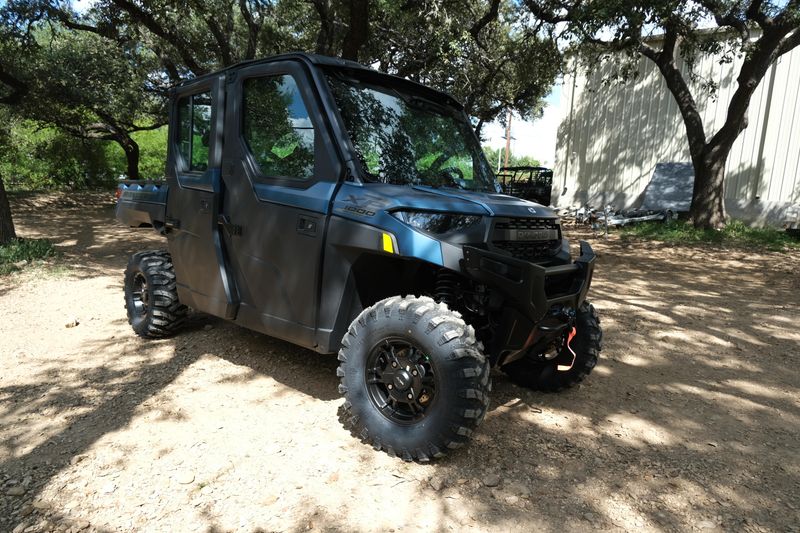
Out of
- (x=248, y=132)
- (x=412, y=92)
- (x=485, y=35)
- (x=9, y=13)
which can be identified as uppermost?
Answer: (x=485, y=35)

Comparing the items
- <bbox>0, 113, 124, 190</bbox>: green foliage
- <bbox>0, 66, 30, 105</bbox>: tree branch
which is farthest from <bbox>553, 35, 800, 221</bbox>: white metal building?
<bbox>0, 113, 124, 190</bbox>: green foliage

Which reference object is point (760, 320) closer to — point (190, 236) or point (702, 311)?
point (702, 311)

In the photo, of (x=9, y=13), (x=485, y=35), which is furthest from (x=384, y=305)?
(x=485, y=35)

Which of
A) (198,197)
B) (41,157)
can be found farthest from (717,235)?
(41,157)

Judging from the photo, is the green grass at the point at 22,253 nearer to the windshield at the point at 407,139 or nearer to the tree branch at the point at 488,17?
the windshield at the point at 407,139

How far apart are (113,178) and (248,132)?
916 inches

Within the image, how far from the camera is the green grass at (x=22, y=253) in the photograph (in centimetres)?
746

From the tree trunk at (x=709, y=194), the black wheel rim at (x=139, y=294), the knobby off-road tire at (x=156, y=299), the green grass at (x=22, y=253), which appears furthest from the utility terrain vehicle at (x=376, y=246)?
the tree trunk at (x=709, y=194)

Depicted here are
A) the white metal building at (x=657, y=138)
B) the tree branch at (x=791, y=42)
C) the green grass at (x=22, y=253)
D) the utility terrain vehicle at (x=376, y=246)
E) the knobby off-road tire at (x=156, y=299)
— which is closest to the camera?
the utility terrain vehicle at (x=376, y=246)

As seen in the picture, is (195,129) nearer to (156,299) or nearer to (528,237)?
(156,299)

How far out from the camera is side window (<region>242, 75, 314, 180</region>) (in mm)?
3361

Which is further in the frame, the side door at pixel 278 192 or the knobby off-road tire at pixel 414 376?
the side door at pixel 278 192

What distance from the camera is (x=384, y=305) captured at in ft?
9.71

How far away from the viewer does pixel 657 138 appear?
628 inches
